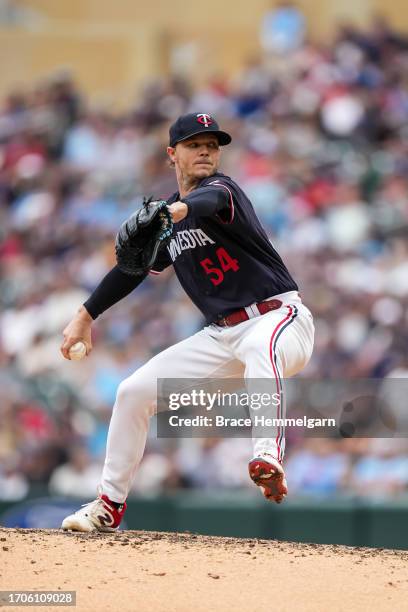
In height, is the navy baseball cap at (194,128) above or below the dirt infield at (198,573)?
above

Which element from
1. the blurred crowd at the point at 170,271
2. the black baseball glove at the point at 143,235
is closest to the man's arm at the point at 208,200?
the black baseball glove at the point at 143,235

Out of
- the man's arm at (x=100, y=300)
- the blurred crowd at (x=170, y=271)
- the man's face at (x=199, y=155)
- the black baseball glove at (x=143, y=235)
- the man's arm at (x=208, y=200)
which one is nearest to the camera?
the black baseball glove at (x=143, y=235)

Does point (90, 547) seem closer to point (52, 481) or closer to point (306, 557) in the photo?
point (306, 557)

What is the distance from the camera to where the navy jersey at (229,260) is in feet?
18.1

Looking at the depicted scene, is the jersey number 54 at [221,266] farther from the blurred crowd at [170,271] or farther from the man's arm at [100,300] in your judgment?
the blurred crowd at [170,271]

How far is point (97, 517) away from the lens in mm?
5863

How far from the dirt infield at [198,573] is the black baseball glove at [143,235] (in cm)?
124

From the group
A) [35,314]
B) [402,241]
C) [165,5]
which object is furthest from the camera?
[165,5]

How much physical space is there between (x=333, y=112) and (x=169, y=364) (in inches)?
275

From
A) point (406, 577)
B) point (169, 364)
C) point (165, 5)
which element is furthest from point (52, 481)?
point (165, 5)

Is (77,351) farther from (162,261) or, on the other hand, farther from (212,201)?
(212,201)

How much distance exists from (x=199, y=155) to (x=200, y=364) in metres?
0.95

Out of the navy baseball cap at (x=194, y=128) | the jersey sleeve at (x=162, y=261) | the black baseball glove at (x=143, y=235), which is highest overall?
the navy baseball cap at (x=194, y=128)

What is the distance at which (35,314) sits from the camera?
11805 millimetres
